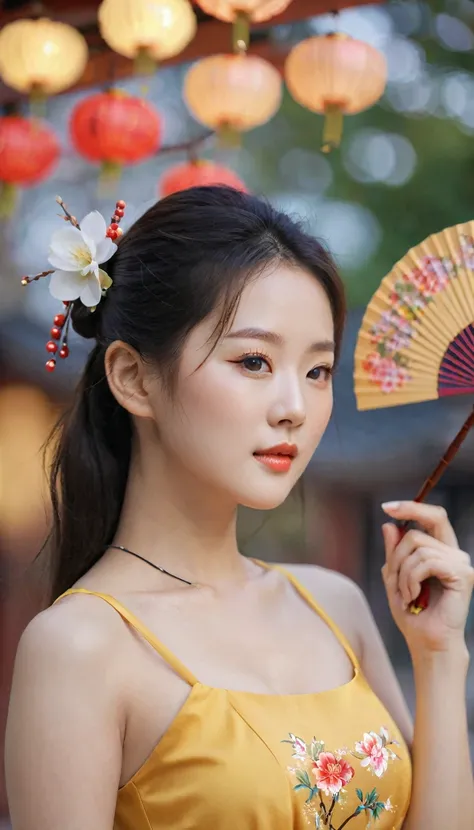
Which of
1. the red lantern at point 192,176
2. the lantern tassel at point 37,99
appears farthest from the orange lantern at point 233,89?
the lantern tassel at point 37,99

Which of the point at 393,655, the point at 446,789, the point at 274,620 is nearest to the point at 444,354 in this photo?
the point at 274,620

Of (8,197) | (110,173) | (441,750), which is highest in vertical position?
(110,173)

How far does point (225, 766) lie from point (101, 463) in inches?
21.7

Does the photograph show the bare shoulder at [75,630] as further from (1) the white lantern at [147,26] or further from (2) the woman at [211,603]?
(1) the white lantern at [147,26]

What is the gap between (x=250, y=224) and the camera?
1.64 metres

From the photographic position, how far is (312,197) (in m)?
6.03

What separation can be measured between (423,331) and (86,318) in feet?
1.84

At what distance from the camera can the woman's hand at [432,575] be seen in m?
1.67

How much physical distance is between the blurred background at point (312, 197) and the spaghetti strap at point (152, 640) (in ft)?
4.76

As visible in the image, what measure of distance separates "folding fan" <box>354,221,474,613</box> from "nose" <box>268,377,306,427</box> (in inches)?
8.6

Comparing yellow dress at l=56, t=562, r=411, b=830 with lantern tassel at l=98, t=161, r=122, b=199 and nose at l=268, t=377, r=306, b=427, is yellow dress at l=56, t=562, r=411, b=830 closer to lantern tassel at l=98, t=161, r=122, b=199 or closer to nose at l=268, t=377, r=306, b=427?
nose at l=268, t=377, r=306, b=427

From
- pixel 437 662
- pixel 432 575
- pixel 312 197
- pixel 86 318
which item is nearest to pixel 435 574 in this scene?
pixel 432 575

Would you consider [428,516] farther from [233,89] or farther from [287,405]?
[233,89]

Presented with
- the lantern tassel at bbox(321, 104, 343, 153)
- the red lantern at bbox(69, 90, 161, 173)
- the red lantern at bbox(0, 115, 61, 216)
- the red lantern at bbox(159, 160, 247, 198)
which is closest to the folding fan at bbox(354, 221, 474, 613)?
the lantern tassel at bbox(321, 104, 343, 153)
